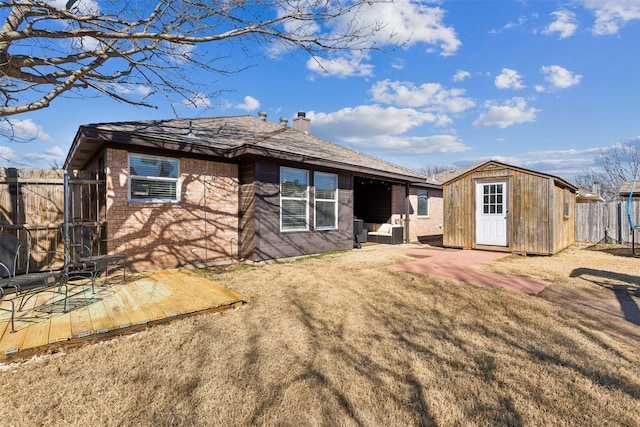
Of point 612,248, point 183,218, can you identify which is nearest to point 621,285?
point 612,248

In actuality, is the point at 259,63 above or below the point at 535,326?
above

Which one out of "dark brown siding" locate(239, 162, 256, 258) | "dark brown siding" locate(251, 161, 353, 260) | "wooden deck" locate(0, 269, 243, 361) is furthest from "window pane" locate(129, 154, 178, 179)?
"wooden deck" locate(0, 269, 243, 361)

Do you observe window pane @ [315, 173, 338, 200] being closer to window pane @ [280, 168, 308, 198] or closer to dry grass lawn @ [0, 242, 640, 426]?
window pane @ [280, 168, 308, 198]

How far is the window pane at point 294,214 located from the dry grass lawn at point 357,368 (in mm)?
3946

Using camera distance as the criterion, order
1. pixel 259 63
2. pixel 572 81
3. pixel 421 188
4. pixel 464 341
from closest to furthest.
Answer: pixel 464 341 → pixel 259 63 → pixel 572 81 → pixel 421 188

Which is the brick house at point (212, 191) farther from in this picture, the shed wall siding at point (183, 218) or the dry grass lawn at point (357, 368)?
the dry grass lawn at point (357, 368)

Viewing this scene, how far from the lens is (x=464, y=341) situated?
3.04 m

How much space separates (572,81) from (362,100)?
30.0ft

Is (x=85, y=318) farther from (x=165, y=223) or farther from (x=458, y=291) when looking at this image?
(x=458, y=291)

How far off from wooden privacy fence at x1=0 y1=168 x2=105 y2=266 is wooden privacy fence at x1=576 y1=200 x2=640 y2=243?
16959 mm

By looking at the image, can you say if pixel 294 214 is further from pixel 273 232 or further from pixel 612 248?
pixel 612 248

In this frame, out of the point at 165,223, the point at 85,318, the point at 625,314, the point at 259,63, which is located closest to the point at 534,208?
the point at 625,314

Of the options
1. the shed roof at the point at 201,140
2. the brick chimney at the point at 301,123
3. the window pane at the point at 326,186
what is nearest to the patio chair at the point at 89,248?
the shed roof at the point at 201,140

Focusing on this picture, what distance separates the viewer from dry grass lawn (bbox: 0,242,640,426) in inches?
77.1
